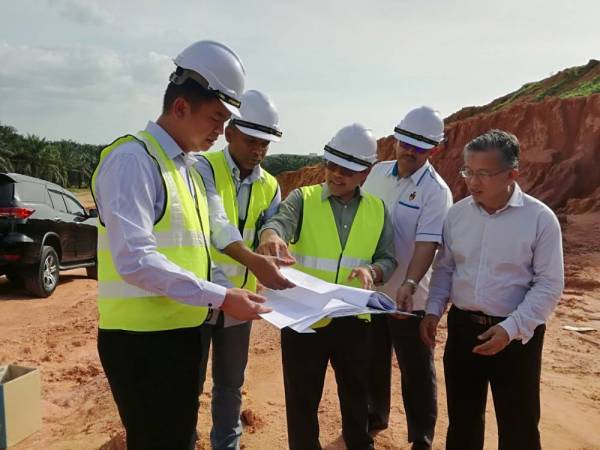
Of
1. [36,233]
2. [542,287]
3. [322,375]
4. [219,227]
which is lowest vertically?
[322,375]

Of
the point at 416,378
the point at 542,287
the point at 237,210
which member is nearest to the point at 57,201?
the point at 237,210

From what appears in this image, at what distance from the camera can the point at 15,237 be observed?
7988 millimetres

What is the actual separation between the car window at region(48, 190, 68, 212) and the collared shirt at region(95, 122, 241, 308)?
8237mm

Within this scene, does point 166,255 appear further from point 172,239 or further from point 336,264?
point 336,264

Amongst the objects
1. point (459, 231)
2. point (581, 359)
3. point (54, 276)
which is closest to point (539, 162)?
point (581, 359)

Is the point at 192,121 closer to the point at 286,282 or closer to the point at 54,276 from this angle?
the point at 286,282

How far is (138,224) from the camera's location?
5.79 feet

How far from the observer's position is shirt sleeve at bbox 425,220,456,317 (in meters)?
3.00

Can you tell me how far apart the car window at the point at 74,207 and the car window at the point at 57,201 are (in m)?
0.17

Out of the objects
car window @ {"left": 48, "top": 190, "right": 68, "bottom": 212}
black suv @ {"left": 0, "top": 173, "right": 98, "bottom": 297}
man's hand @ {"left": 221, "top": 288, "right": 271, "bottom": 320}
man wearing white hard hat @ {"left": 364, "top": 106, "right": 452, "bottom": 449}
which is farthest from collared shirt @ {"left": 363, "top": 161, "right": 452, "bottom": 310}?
car window @ {"left": 48, "top": 190, "right": 68, "bottom": 212}

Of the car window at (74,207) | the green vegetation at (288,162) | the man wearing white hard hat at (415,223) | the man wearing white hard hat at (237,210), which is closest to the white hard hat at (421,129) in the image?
the man wearing white hard hat at (415,223)

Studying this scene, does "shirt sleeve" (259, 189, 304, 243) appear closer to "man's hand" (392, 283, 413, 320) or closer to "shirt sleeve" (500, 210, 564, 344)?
"man's hand" (392, 283, 413, 320)

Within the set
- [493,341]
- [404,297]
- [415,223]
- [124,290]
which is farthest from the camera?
[415,223]

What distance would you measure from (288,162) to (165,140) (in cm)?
5726
